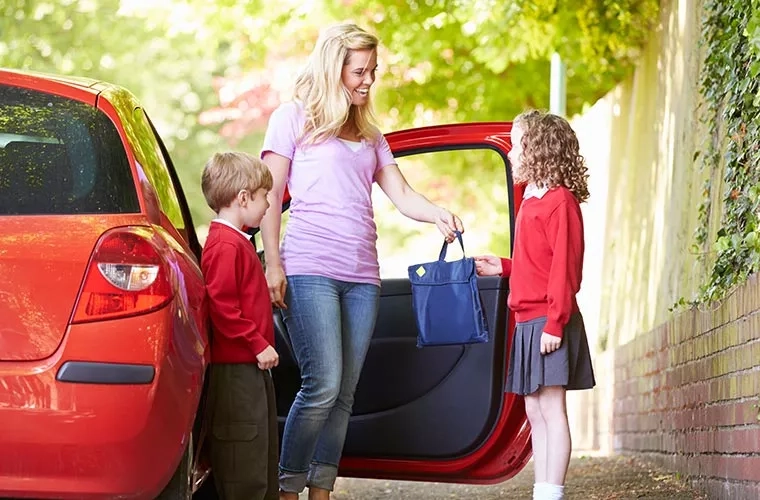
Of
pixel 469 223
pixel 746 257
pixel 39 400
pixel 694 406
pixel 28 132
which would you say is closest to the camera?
pixel 39 400

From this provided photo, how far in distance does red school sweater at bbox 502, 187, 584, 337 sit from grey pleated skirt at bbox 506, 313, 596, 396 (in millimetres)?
59

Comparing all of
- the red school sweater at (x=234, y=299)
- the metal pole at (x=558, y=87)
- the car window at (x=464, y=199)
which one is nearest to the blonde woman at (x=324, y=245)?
the red school sweater at (x=234, y=299)

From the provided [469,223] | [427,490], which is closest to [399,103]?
[469,223]

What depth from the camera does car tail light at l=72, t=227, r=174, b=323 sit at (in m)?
3.78

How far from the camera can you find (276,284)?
5223mm

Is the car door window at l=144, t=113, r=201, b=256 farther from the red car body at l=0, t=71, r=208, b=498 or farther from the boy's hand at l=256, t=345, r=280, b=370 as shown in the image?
the red car body at l=0, t=71, r=208, b=498

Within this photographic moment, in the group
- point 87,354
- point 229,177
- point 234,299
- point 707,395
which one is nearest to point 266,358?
point 234,299

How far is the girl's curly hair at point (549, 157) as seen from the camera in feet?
17.8

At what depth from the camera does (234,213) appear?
196 inches

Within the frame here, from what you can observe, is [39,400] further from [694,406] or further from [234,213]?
[694,406]

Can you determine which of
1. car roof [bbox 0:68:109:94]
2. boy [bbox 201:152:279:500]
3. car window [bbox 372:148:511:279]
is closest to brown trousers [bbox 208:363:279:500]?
boy [bbox 201:152:279:500]

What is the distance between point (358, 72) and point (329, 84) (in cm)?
13

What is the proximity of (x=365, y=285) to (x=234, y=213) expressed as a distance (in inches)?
26.3

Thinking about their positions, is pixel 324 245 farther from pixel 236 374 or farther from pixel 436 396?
pixel 436 396
